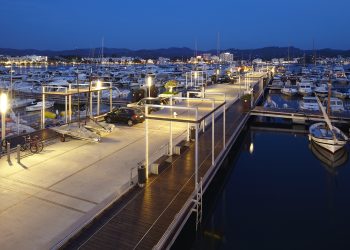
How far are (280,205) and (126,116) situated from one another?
15.3 m

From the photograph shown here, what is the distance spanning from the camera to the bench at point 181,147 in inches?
786

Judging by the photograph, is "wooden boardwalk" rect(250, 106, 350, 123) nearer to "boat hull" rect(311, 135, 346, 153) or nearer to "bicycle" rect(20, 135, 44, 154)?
"boat hull" rect(311, 135, 346, 153)

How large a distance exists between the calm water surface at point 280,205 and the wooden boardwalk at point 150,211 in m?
1.86

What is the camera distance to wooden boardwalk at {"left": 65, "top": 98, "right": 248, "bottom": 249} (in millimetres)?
10781

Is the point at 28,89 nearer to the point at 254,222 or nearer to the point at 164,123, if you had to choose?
the point at 164,123

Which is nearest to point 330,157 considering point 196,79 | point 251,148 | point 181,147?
point 251,148

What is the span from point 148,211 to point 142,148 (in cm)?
936

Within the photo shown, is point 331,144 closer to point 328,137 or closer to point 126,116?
point 328,137

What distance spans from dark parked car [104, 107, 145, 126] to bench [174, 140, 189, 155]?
308 inches

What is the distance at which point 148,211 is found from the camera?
1284 cm

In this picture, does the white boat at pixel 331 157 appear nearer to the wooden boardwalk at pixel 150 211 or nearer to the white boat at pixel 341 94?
the wooden boardwalk at pixel 150 211

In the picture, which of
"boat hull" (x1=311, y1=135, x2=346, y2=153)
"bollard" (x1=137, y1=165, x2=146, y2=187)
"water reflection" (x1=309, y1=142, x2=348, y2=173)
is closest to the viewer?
"bollard" (x1=137, y1=165, x2=146, y2=187)

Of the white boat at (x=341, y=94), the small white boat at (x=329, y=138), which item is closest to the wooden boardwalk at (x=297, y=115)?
the small white boat at (x=329, y=138)

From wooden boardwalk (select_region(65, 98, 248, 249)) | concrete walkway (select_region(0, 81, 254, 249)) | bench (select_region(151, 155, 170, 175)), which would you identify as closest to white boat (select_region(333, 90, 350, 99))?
concrete walkway (select_region(0, 81, 254, 249))
